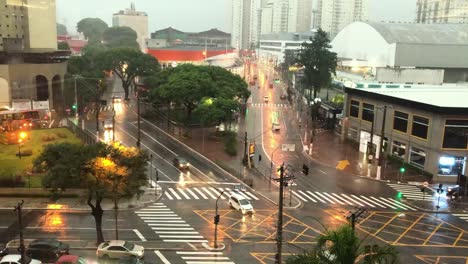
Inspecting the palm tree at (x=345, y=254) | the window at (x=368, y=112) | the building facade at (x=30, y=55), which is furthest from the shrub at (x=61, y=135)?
the palm tree at (x=345, y=254)

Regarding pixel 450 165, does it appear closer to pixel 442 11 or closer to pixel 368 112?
pixel 368 112

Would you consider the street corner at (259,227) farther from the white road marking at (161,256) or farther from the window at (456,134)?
the window at (456,134)

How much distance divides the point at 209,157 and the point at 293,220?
23.9 metres

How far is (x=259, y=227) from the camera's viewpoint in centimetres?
3750

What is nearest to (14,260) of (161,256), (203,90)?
(161,256)

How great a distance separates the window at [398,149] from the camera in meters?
59.8

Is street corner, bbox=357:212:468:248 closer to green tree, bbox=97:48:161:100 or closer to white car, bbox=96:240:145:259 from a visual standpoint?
white car, bbox=96:240:145:259

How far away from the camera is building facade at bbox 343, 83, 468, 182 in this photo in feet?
176

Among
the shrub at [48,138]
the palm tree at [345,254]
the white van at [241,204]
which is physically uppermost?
the palm tree at [345,254]

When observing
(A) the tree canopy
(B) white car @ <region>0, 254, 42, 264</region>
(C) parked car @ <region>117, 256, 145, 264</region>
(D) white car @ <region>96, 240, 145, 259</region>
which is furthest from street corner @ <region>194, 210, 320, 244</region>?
(A) the tree canopy

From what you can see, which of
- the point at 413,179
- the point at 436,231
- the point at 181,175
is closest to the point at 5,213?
the point at 181,175

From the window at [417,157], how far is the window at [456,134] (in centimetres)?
323

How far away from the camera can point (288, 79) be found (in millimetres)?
169625

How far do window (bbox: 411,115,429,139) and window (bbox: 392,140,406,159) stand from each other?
2.72m
